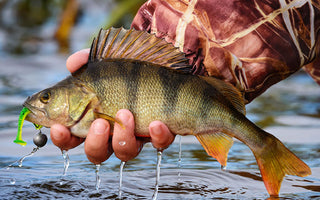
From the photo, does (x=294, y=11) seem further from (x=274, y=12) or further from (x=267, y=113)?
(x=267, y=113)

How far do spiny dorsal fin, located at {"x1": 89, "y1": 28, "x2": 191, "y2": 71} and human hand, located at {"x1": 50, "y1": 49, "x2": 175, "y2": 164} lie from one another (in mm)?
203

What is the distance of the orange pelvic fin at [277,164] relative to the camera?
2.98 meters

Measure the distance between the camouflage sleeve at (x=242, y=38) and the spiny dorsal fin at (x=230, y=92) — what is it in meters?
0.24

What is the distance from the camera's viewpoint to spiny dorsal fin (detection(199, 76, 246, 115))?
9.93 ft

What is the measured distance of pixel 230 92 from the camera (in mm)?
3043

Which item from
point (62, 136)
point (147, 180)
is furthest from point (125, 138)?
point (147, 180)

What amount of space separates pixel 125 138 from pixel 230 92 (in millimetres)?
630

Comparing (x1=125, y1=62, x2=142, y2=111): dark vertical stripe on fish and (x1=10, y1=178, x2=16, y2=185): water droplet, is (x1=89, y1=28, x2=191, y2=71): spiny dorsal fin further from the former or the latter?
(x1=10, y1=178, x2=16, y2=185): water droplet

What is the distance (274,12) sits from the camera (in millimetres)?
3338

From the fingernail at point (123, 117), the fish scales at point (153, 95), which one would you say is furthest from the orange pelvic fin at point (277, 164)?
the fingernail at point (123, 117)

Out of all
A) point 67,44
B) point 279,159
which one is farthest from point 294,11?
point 67,44

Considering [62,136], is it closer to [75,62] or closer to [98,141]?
[98,141]

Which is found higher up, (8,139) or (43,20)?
(43,20)

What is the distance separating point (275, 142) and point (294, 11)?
34.6 inches
